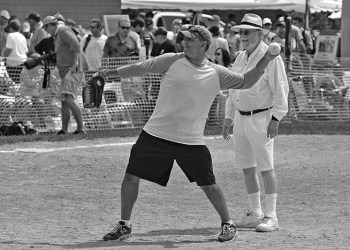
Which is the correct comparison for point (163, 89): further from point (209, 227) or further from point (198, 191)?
point (198, 191)

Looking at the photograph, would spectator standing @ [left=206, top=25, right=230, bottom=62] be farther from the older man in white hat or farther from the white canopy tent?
the older man in white hat

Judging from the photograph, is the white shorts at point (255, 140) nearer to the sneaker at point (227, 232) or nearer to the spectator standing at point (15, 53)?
the sneaker at point (227, 232)

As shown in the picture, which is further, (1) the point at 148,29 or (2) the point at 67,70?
(1) the point at 148,29

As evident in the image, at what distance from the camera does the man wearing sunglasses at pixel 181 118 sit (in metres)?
7.65

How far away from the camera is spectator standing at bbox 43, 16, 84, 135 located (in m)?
15.3

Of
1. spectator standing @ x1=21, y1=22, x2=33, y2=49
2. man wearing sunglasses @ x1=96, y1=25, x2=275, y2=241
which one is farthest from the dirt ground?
spectator standing @ x1=21, y1=22, x2=33, y2=49

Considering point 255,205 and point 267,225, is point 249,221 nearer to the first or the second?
point 255,205

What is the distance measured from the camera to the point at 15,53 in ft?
56.9

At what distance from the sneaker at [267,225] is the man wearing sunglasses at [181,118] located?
44cm

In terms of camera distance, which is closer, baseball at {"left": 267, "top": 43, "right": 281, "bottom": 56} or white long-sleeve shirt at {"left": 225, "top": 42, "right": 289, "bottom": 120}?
baseball at {"left": 267, "top": 43, "right": 281, "bottom": 56}

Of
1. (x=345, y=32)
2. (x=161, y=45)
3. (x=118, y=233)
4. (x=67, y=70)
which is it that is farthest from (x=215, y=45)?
(x=118, y=233)

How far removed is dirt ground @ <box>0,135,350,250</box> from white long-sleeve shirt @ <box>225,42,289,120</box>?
3.62ft

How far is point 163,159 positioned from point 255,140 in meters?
0.99

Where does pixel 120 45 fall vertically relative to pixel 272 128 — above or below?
below
